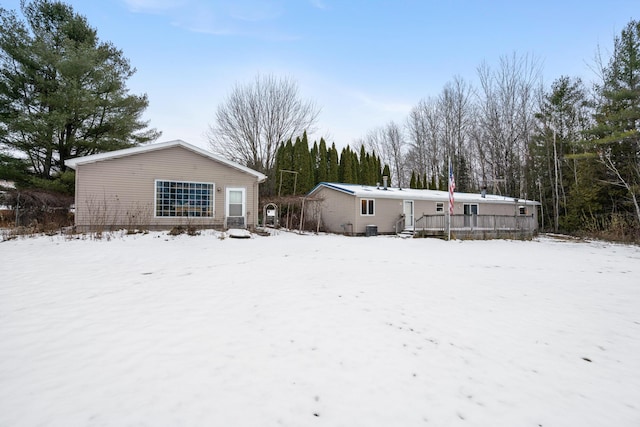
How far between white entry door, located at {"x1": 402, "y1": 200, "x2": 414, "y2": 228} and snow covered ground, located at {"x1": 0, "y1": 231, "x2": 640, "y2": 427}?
13.4m

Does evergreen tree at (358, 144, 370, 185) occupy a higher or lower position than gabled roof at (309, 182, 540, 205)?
higher

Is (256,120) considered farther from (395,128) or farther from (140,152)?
(395,128)

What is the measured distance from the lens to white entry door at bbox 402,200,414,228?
63.8 feet

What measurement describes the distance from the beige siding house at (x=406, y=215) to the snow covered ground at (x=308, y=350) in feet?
36.8

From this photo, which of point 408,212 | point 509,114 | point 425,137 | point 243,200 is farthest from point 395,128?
point 243,200

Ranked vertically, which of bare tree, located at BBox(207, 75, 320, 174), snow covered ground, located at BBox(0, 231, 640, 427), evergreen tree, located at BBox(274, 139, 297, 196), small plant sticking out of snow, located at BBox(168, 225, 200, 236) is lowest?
snow covered ground, located at BBox(0, 231, 640, 427)

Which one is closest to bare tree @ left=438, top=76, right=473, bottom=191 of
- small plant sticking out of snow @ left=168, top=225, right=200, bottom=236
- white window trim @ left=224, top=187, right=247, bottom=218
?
white window trim @ left=224, top=187, right=247, bottom=218

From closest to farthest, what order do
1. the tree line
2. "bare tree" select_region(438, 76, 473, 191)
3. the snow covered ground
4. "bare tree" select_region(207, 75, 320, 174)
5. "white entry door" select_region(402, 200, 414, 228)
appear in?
the snow covered ground
the tree line
"white entry door" select_region(402, 200, 414, 228)
"bare tree" select_region(207, 75, 320, 174)
"bare tree" select_region(438, 76, 473, 191)

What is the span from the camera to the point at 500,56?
26.8 m

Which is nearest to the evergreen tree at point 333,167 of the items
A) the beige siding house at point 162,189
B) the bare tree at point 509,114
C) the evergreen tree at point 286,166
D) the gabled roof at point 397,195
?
the evergreen tree at point 286,166

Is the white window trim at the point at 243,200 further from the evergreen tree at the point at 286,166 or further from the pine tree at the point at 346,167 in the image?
the pine tree at the point at 346,167

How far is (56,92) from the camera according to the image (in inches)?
584

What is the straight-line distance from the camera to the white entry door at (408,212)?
1945cm

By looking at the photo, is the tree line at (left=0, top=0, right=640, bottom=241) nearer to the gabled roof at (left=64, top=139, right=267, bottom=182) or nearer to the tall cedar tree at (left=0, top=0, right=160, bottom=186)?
the tall cedar tree at (left=0, top=0, right=160, bottom=186)
